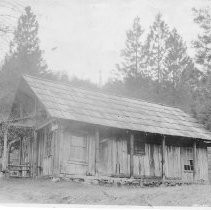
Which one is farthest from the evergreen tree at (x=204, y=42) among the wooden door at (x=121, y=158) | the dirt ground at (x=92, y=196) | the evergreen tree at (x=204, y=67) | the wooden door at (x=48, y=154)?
the dirt ground at (x=92, y=196)

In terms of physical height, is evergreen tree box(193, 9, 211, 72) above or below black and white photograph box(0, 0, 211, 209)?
above

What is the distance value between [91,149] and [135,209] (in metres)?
7.95

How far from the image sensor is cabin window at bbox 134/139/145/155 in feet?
67.3

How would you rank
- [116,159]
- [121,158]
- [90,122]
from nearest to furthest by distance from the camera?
[90,122], [116,159], [121,158]

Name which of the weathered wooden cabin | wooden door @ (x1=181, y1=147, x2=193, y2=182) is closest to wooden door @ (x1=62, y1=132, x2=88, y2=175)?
the weathered wooden cabin

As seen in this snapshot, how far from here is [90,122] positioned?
17844 mm

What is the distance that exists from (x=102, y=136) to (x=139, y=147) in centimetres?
216

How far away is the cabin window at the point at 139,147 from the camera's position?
2052 centimetres

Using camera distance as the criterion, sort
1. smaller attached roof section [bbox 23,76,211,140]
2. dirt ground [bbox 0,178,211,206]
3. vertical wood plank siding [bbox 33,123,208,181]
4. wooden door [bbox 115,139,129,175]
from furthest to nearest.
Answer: wooden door [bbox 115,139,129,175]
smaller attached roof section [bbox 23,76,211,140]
vertical wood plank siding [bbox 33,123,208,181]
dirt ground [bbox 0,178,211,206]

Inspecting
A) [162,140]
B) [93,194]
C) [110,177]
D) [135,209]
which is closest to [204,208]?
[135,209]

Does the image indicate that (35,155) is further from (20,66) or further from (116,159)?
(20,66)

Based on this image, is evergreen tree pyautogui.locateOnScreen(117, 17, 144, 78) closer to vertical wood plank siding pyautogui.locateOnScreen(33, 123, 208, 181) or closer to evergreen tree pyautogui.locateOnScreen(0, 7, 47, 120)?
evergreen tree pyautogui.locateOnScreen(0, 7, 47, 120)

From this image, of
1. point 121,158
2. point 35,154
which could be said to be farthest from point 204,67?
point 35,154

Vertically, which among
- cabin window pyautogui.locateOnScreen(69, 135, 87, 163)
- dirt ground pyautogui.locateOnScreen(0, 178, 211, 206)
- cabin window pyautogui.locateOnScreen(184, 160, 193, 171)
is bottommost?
dirt ground pyautogui.locateOnScreen(0, 178, 211, 206)
